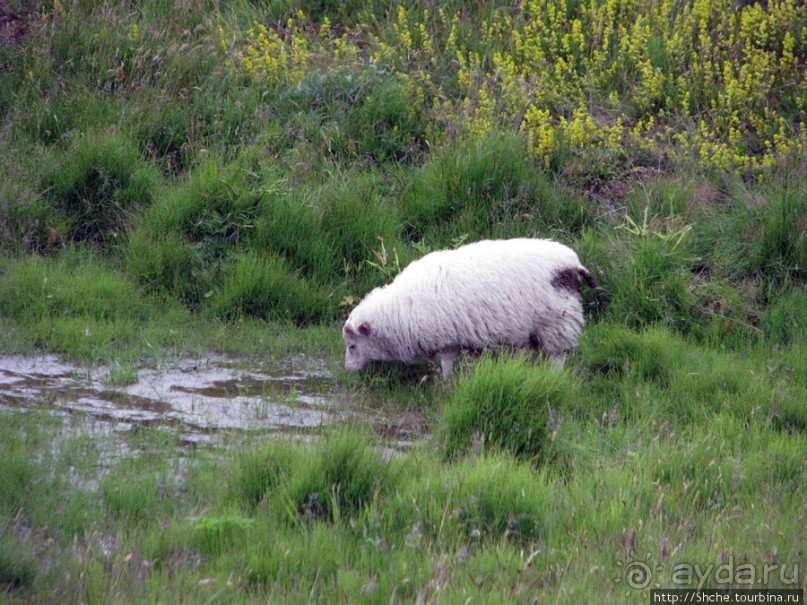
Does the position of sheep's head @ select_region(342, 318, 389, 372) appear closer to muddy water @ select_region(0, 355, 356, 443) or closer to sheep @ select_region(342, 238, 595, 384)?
sheep @ select_region(342, 238, 595, 384)

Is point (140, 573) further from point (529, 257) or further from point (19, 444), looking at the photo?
point (529, 257)

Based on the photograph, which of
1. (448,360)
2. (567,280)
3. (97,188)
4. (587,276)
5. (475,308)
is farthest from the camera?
(97,188)

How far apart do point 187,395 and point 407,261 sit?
2.80 metres

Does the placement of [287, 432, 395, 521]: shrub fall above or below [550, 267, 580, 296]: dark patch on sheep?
below

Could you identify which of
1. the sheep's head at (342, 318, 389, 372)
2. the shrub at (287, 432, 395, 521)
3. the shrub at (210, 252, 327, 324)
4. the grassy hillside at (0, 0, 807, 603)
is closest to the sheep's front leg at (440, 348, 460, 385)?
the grassy hillside at (0, 0, 807, 603)

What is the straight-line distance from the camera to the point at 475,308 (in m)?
6.96

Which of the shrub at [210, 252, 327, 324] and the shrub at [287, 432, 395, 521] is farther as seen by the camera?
the shrub at [210, 252, 327, 324]

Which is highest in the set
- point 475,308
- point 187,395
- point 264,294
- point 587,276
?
point 587,276

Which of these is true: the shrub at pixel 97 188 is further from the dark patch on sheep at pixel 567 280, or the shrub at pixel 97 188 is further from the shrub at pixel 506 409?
the shrub at pixel 506 409

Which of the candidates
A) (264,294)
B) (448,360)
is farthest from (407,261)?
(448,360)

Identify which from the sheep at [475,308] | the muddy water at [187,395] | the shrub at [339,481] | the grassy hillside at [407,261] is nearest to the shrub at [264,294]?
the grassy hillside at [407,261]

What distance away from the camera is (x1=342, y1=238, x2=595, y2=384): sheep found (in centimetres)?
698

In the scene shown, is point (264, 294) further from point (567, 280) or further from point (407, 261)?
point (567, 280)

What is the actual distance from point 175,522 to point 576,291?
4.01 m
